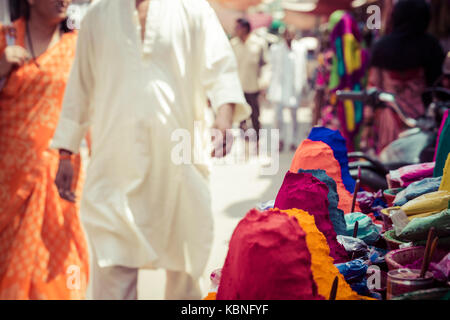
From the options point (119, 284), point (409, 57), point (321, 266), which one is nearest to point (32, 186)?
point (119, 284)

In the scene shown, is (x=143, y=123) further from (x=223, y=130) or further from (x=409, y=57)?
(x=409, y=57)

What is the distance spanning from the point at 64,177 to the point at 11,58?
2.26 ft

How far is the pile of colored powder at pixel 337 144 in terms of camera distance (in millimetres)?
1470

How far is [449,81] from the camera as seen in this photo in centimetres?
302

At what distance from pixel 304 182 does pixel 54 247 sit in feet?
7.12

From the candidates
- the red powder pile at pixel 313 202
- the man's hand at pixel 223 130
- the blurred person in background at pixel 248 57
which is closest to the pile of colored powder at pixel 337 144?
the red powder pile at pixel 313 202

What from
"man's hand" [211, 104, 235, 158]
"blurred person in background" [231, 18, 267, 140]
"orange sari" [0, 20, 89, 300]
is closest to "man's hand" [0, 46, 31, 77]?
"orange sari" [0, 20, 89, 300]

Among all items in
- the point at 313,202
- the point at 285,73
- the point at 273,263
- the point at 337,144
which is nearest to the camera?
the point at 273,263

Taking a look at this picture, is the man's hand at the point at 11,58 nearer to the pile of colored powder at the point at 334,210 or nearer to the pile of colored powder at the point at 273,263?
the pile of colored powder at the point at 334,210

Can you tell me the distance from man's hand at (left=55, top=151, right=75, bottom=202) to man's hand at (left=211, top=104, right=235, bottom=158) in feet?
2.31

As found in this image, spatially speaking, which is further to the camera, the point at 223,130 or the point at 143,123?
the point at 143,123

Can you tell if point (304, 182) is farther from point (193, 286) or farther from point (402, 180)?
point (193, 286)

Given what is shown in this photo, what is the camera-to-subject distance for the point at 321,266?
89 centimetres

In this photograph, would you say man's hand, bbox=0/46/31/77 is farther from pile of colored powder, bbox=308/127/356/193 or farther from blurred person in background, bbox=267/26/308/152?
blurred person in background, bbox=267/26/308/152
